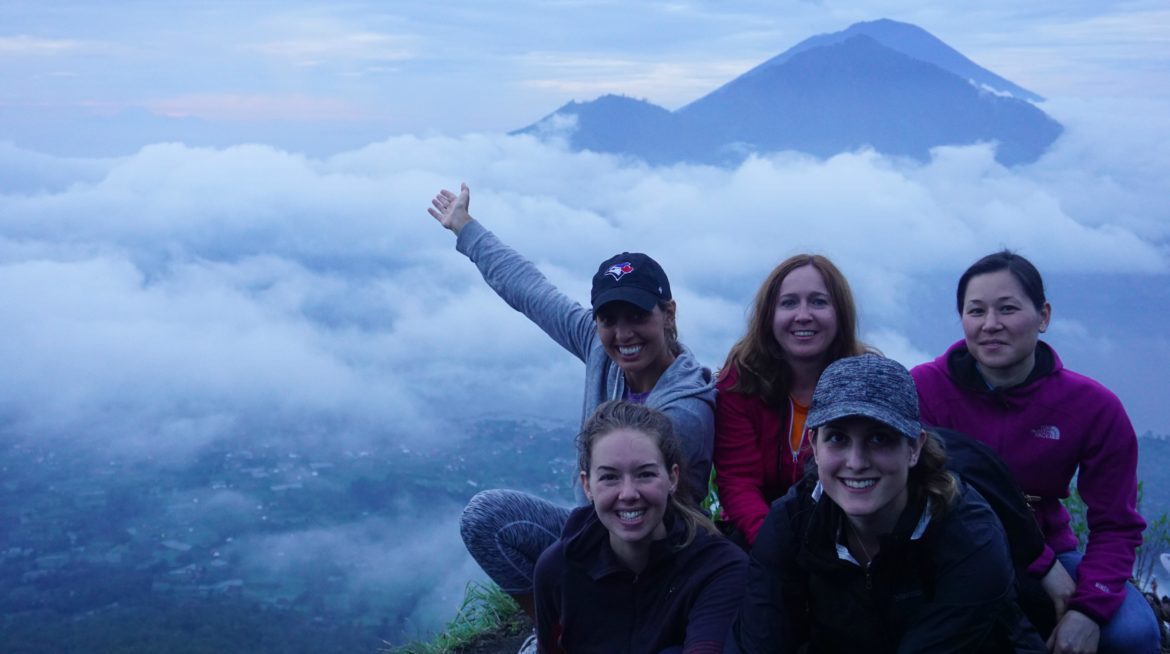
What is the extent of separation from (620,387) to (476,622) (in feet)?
7.27

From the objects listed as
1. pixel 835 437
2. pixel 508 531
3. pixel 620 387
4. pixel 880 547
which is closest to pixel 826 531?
pixel 880 547

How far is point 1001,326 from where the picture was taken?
10.3ft

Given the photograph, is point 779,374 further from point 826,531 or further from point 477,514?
point 477,514

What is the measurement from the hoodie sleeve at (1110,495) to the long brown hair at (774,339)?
819 mm

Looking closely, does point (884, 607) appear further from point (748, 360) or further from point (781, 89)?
point (781, 89)

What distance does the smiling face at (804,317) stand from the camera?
3445 mm

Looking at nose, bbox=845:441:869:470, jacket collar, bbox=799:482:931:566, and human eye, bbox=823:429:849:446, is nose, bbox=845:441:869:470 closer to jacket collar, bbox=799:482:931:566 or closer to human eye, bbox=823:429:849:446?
human eye, bbox=823:429:849:446

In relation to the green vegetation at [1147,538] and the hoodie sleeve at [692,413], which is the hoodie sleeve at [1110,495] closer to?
the hoodie sleeve at [692,413]

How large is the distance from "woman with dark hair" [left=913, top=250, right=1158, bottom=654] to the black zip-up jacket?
0.94 meters

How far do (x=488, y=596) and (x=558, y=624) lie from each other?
2352 millimetres

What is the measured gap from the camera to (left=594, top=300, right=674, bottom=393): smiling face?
11.6 ft

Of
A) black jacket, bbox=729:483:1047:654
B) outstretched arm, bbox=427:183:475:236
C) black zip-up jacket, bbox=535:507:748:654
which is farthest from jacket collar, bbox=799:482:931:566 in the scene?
outstretched arm, bbox=427:183:475:236

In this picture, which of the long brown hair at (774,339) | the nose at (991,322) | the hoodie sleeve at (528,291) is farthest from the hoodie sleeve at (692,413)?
the nose at (991,322)

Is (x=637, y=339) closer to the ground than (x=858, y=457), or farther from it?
farther from it
